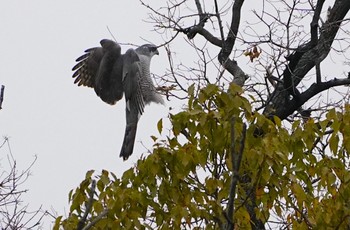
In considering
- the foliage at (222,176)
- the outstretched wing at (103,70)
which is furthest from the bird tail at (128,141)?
the foliage at (222,176)

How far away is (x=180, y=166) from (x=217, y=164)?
237 mm

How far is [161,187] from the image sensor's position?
4.27 meters

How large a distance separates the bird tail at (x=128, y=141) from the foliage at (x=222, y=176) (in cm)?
432

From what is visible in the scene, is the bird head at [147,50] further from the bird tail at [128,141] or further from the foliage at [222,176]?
the foliage at [222,176]

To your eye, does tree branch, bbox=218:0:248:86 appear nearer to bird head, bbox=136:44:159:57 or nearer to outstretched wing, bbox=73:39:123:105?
bird head, bbox=136:44:159:57

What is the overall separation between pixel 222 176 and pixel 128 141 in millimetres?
4661

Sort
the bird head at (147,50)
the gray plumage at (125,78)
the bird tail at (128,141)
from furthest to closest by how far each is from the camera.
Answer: the bird head at (147,50) → the gray plumage at (125,78) → the bird tail at (128,141)

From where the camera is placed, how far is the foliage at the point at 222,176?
4.12 m

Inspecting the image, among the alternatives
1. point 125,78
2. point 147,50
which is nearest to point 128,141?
point 125,78

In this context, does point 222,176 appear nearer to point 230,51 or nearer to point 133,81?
point 230,51

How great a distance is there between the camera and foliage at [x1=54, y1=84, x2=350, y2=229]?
4121 millimetres

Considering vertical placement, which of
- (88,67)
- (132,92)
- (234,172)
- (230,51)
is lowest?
(234,172)

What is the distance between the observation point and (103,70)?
9.53m

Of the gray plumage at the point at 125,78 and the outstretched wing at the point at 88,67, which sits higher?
the outstretched wing at the point at 88,67
